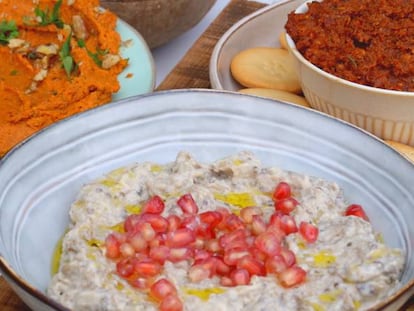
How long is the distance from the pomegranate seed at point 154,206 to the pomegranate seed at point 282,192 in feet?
0.84

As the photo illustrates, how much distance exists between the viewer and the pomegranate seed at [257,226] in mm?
1459

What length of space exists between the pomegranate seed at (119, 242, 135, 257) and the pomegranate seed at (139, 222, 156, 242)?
0.03 metres

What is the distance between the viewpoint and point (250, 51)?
8.05 ft

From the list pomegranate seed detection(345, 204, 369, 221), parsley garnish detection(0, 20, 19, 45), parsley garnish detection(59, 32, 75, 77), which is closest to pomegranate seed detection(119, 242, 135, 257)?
pomegranate seed detection(345, 204, 369, 221)

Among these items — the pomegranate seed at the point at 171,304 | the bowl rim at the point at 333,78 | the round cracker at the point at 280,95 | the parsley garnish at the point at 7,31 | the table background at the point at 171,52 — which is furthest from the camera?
the table background at the point at 171,52

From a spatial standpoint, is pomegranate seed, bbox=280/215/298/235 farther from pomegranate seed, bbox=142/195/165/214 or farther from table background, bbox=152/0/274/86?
table background, bbox=152/0/274/86

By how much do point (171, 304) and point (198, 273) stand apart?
0.35ft

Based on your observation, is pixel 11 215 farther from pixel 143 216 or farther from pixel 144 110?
pixel 144 110

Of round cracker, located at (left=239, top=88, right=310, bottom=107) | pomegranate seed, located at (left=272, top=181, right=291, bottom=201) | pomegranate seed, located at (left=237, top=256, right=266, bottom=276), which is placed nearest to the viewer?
pomegranate seed, located at (left=237, top=256, right=266, bottom=276)

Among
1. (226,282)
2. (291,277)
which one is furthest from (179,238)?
(291,277)

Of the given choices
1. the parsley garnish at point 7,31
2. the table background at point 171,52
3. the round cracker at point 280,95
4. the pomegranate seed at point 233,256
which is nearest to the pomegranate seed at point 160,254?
the pomegranate seed at point 233,256

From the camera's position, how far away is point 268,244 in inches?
55.3

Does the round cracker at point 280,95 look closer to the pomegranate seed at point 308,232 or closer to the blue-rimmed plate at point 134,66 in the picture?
the blue-rimmed plate at point 134,66

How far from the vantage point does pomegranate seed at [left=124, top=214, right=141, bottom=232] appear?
146 centimetres
